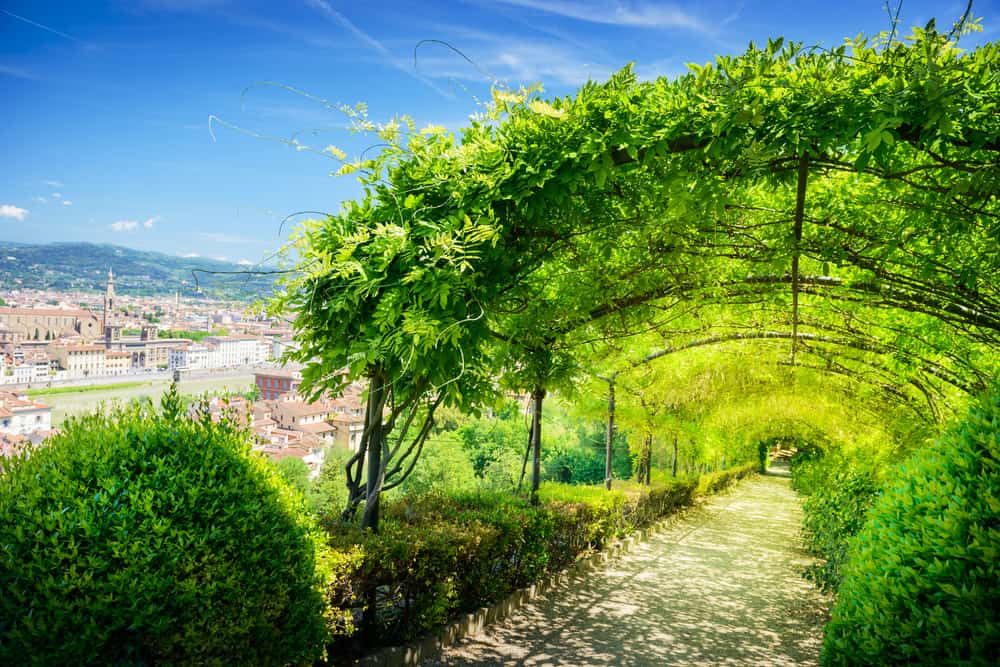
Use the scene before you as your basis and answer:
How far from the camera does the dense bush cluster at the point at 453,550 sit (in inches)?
132

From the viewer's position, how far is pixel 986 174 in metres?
2.21

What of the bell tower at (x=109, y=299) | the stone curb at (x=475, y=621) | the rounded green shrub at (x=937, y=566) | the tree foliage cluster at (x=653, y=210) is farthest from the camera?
the stone curb at (x=475, y=621)

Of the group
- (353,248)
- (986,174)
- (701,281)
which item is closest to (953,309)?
(701,281)

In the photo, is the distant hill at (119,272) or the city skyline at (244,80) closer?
the city skyline at (244,80)

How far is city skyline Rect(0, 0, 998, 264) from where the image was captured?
95.0 inches

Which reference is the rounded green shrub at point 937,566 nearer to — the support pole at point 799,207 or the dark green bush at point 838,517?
the support pole at point 799,207

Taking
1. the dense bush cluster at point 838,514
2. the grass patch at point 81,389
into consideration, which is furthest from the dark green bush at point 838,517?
the grass patch at point 81,389

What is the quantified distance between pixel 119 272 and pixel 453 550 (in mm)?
2534

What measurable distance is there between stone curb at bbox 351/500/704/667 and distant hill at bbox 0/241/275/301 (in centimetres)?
215

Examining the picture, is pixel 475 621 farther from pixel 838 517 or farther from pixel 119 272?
pixel 838 517

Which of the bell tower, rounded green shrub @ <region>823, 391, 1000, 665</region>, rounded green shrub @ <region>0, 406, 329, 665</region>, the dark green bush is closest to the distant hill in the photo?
the bell tower

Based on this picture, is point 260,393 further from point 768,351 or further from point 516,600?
point 768,351

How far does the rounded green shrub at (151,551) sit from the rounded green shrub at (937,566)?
2156 mm

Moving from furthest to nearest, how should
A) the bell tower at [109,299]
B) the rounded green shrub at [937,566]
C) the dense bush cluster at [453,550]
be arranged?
the dense bush cluster at [453,550] < the bell tower at [109,299] < the rounded green shrub at [937,566]
